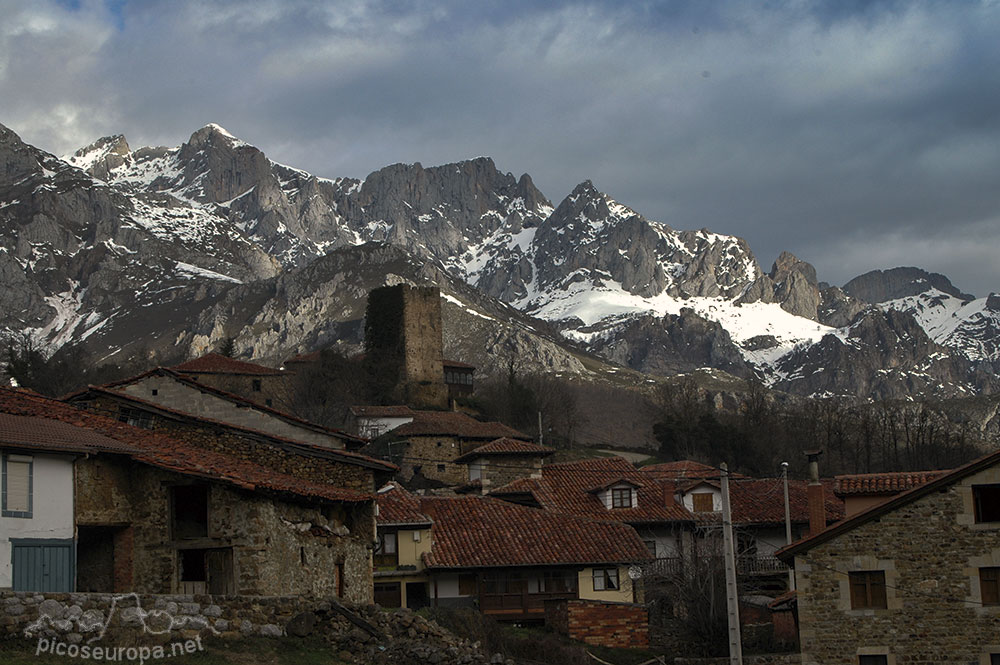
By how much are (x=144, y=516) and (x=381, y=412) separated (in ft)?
244

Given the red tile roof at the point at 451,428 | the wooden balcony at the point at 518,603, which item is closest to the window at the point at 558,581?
the wooden balcony at the point at 518,603

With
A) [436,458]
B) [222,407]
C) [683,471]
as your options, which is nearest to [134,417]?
[222,407]

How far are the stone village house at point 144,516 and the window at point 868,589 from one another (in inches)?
540

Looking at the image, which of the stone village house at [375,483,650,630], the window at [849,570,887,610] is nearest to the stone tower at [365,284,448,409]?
the stone village house at [375,483,650,630]

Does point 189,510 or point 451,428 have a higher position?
point 451,428

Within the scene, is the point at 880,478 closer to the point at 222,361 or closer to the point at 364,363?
the point at 222,361

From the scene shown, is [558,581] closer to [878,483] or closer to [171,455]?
[878,483]

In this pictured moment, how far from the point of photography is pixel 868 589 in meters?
34.0

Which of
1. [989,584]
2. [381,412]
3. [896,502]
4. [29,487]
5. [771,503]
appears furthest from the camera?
[381,412]

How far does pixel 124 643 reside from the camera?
21.1m

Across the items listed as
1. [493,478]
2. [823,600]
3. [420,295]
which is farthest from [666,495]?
[420,295]

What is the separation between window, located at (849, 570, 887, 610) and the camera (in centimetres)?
3388

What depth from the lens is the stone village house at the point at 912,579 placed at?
33.3 metres

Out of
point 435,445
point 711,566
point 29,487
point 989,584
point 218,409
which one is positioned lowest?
point 989,584
